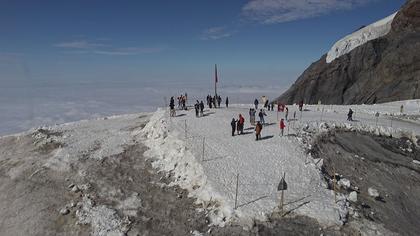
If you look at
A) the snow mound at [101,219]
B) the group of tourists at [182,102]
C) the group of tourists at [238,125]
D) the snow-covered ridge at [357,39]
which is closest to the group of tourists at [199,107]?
the group of tourists at [182,102]

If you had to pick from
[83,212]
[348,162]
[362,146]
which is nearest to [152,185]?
[83,212]

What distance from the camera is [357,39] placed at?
3103 inches

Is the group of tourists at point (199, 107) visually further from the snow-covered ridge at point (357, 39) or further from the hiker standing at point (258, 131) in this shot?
the snow-covered ridge at point (357, 39)

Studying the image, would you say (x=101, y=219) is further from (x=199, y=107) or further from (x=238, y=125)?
(x=199, y=107)

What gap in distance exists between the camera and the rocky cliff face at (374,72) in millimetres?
59812

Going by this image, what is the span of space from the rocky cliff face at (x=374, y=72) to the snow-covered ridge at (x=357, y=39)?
291cm

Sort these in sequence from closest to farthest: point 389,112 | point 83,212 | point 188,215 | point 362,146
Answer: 1. point 188,215
2. point 83,212
3. point 362,146
4. point 389,112

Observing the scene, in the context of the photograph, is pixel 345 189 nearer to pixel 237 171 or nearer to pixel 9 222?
pixel 237 171

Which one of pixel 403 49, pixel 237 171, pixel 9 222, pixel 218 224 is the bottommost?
pixel 9 222

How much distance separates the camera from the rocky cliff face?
5981 centimetres

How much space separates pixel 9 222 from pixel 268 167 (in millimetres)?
14387

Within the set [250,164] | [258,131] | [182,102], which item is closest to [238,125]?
[258,131]

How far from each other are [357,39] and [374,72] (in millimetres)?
15100

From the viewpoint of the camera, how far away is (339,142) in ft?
86.1
